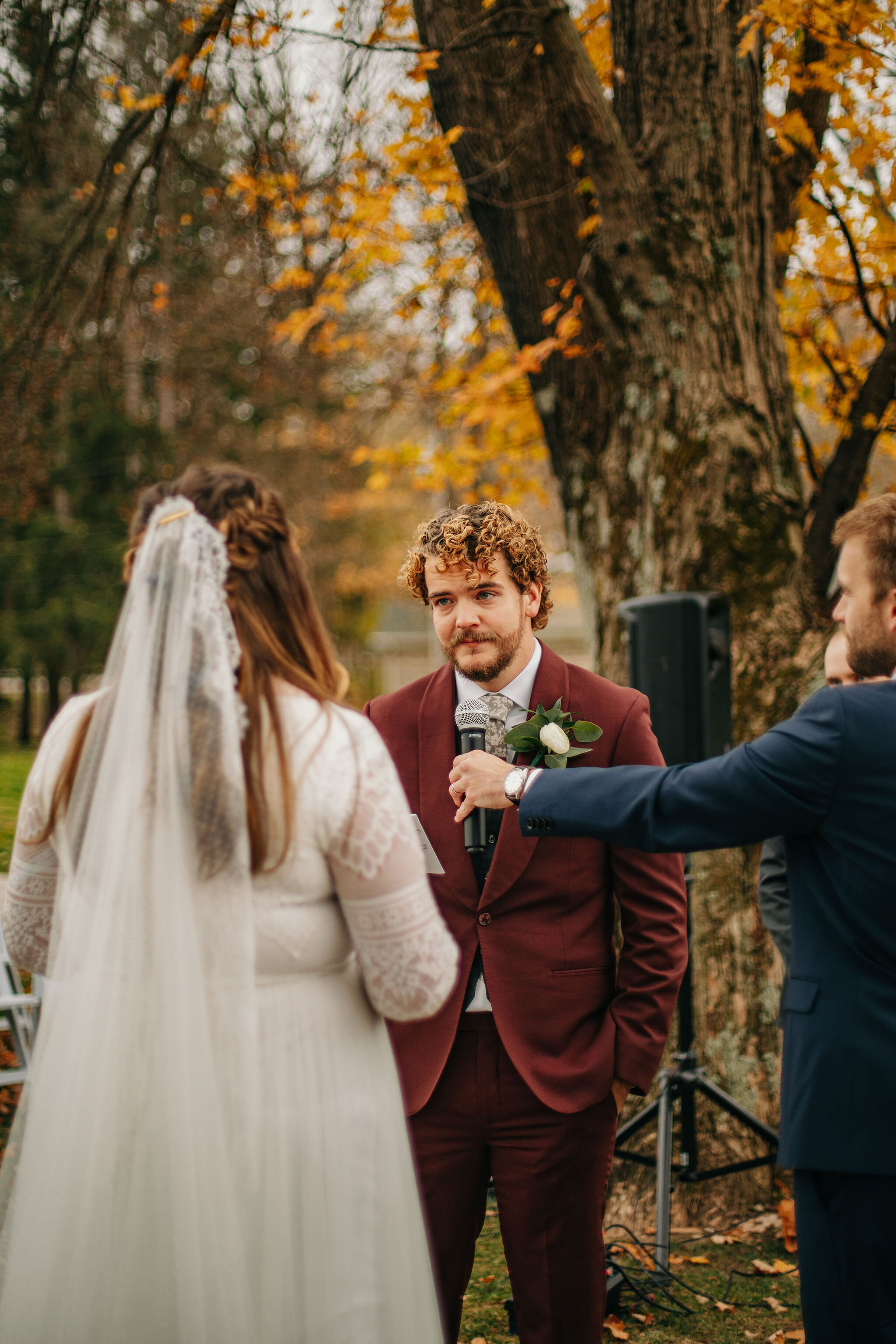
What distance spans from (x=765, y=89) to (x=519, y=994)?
4.98 meters

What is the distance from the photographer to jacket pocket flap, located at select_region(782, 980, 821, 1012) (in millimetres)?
2107

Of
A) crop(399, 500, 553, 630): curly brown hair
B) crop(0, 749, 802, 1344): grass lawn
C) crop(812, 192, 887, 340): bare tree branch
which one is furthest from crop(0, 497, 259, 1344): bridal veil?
crop(812, 192, 887, 340): bare tree branch

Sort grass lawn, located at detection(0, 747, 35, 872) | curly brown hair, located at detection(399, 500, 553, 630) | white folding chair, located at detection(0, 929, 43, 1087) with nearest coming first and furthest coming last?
curly brown hair, located at detection(399, 500, 553, 630) → white folding chair, located at detection(0, 929, 43, 1087) → grass lawn, located at detection(0, 747, 35, 872)

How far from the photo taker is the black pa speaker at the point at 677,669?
3846 mm

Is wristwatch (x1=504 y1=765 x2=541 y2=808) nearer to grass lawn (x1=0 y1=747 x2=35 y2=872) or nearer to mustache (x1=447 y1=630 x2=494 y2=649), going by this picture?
mustache (x1=447 y1=630 x2=494 y2=649)

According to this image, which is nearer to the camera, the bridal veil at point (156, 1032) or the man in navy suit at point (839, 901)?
the bridal veil at point (156, 1032)

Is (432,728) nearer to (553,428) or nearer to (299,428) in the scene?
(553,428)

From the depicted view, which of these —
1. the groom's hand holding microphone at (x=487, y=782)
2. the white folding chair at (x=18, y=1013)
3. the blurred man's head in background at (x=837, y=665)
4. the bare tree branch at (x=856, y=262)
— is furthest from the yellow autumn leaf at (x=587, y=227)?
the white folding chair at (x=18, y=1013)

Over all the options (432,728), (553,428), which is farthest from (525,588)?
(553,428)

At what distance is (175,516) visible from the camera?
1757 millimetres

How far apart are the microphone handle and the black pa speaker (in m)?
1.56

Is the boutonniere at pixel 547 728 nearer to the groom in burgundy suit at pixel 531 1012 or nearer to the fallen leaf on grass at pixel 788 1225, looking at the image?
the groom in burgundy suit at pixel 531 1012

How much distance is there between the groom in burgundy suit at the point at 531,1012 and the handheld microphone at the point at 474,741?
6 centimetres

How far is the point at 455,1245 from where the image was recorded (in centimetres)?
242
